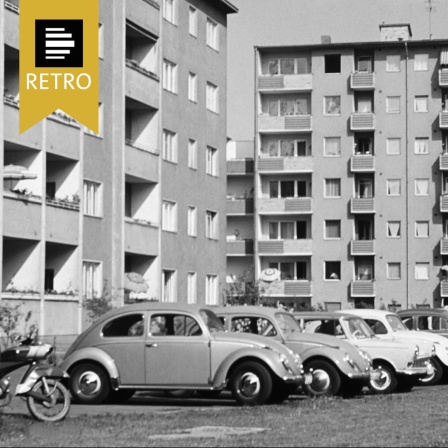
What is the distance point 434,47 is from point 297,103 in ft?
34.6

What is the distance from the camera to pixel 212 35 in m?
62.1

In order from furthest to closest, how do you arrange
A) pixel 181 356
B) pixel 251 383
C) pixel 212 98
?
pixel 212 98, pixel 181 356, pixel 251 383

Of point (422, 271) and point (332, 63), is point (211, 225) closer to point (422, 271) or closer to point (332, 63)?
point (422, 271)

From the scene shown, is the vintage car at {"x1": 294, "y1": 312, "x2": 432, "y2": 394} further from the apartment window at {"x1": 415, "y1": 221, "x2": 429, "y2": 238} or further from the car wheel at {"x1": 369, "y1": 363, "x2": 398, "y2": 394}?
the apartment window at {"x1": 415, "y1": 221, "x2": 429, "y2": 238}

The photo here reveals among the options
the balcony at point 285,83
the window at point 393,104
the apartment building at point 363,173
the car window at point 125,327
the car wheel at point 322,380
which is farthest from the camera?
the balcony at point 285,83

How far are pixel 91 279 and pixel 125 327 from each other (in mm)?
25463

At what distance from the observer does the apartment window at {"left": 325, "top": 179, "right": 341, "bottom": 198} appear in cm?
9362

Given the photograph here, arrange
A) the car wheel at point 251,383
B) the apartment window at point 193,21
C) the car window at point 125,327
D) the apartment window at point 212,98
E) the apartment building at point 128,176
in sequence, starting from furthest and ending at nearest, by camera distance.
A: the apartment window at point 212,98
the apartment window at point 193,21
the apartment building at point 128,176
the car window at point 125,327
the car wheel at point 251,383

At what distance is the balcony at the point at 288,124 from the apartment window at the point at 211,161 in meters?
32.7

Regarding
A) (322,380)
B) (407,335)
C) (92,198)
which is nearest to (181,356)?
(322,380)

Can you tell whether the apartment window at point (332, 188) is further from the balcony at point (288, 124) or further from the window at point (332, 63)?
the window at point (332, 63)

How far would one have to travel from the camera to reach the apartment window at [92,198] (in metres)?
48.2

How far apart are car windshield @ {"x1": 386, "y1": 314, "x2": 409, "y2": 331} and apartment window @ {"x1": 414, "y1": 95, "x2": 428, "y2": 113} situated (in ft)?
208

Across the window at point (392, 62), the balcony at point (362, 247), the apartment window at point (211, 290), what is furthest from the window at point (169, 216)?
the window at point (392, 62)
